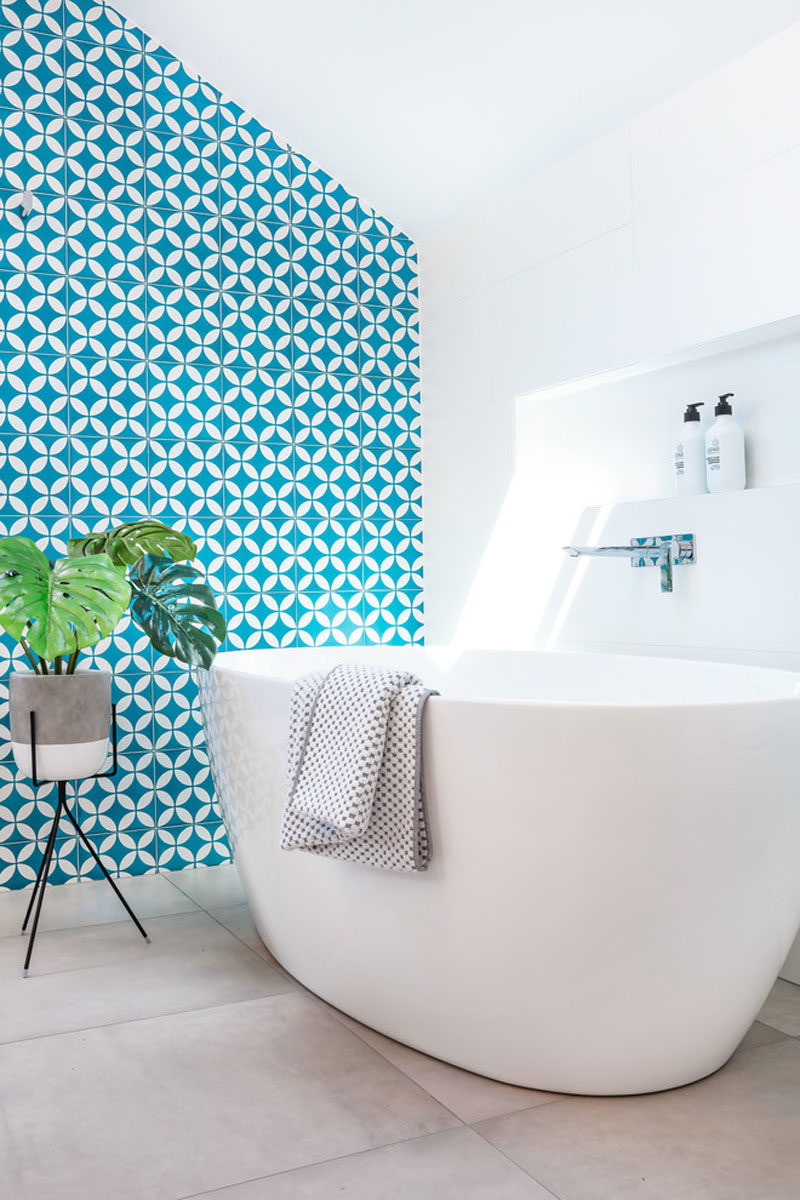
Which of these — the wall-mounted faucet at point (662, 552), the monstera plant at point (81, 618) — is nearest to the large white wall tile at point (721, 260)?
the wall-mounted faucet at point (662, 552)

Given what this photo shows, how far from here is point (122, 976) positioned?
8.73 feet

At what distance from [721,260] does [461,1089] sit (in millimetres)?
1957

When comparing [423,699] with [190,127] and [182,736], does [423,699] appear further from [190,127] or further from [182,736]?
[190,127]

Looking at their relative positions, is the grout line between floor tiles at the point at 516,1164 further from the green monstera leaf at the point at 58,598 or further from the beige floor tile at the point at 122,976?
the green monstera leaf at the point at 58,598

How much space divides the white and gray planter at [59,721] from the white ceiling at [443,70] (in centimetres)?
191

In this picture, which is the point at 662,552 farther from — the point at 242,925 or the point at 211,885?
the point at 211,885

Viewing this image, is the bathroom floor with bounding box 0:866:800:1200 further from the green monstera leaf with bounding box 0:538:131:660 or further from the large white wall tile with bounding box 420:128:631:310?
the large white wall tile with bounding box 420:128:631:310

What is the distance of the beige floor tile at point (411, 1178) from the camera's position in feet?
5.49

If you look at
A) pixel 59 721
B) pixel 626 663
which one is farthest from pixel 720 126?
pixel 59 721

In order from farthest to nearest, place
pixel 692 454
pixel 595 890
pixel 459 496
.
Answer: pixel 459 496 → pixel 692 454 → pixel 595 890

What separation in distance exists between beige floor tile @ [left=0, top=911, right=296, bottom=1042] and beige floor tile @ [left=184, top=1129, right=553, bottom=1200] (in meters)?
0.77

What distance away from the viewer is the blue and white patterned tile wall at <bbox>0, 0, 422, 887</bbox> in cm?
340

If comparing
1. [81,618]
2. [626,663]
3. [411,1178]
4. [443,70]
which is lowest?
[411,1178]

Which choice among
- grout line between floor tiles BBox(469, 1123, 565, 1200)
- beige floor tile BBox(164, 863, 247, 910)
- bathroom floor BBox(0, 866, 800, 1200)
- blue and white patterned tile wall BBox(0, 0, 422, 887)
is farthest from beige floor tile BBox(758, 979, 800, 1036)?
blue and white patterned tile wall BBox(0, 0, 422, 887)
